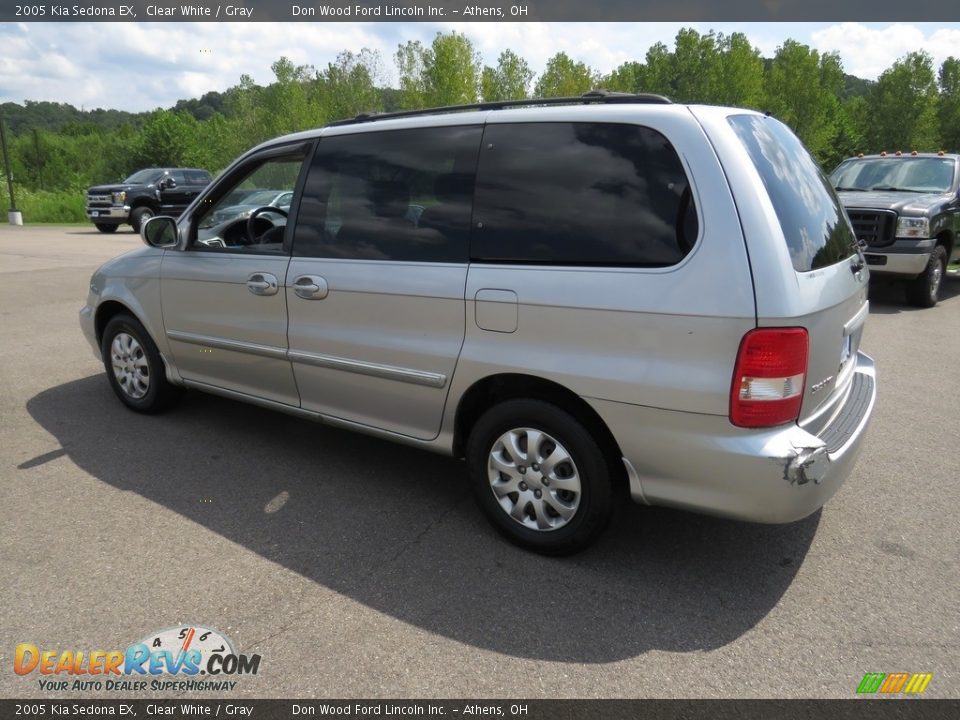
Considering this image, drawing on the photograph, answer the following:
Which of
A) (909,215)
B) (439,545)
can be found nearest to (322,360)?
(439,545)

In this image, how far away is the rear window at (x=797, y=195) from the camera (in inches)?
109

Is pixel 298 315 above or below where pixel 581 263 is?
below

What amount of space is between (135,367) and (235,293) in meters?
1.36

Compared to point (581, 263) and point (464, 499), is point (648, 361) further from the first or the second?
point (464, 499)

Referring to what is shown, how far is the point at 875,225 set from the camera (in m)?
9.00

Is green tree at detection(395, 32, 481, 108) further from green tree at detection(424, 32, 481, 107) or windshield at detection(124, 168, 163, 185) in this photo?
windshield at detection(124, 168, 163, 185)

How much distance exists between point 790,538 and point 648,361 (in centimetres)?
131

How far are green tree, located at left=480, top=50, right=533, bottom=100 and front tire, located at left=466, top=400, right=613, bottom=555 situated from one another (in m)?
40.9

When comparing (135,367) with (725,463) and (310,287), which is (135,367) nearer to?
(310,287)

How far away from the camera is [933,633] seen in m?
2.67

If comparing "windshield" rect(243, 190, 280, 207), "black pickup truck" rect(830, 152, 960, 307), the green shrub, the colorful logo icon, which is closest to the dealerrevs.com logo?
the colorful logo icon

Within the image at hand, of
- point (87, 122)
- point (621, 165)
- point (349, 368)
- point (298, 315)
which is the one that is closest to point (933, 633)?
point (621, 165)

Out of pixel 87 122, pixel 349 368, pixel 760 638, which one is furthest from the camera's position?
pixel 87 122

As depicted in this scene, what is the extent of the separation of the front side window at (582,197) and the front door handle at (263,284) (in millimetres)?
1308
